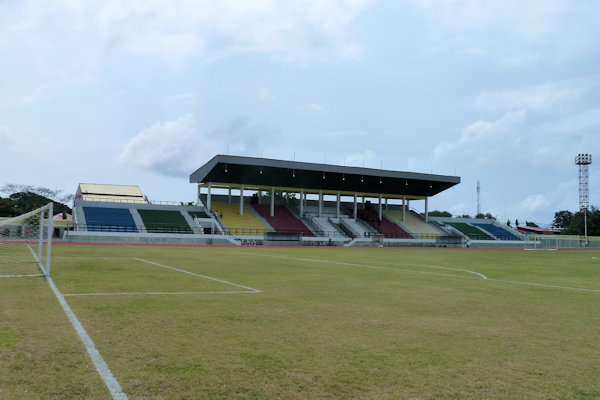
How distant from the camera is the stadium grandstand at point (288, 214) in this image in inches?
2206

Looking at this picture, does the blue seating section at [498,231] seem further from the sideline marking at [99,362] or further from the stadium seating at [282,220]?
the sideline marking at [99,362]

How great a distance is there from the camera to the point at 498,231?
8162 cm

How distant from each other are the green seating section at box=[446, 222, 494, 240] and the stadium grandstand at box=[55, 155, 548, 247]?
0.15 m

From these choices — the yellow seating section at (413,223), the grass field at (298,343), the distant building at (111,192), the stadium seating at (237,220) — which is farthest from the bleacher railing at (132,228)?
the grass field at (298,343)

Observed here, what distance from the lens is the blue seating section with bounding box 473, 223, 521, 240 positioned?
257ft

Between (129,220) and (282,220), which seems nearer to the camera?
(129,220)

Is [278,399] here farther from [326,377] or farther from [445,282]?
[445,282]

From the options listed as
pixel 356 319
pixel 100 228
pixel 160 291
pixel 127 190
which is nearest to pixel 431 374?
pixel 356 319

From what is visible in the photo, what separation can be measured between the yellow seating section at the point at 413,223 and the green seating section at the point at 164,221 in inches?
1370

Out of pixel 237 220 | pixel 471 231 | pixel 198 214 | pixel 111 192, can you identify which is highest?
pixel 111 192

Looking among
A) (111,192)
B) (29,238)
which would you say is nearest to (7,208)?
(111,192)

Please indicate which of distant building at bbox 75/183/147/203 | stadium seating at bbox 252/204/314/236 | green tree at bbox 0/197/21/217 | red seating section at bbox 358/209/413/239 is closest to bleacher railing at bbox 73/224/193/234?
stadium seating at bbox 252/204/314/236

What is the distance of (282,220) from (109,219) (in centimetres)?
2307

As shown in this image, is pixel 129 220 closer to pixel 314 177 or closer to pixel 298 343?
pixel 314 177
